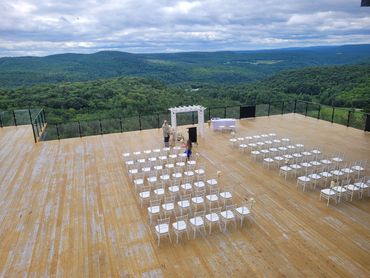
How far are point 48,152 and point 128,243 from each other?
8886 mm

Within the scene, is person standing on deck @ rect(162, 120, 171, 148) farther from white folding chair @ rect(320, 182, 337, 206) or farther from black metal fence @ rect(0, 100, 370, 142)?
white folding chair @ rect(320, 182, 337, 206)

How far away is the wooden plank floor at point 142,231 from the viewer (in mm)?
6047

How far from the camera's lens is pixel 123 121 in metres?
18.2

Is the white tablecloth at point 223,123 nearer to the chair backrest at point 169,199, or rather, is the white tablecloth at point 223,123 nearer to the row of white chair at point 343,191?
the row of white chair at point 343,191

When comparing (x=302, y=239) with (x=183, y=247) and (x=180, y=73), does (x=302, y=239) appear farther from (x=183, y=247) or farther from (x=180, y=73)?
(x=180, y=73)

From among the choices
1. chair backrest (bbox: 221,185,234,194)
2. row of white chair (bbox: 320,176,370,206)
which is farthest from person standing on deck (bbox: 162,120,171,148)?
row of white chair (bbox: 320,176,370,206)

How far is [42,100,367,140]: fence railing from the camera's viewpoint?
1708cm

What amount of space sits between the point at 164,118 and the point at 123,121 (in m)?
2.73

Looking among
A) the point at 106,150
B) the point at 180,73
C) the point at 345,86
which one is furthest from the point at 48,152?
the point at 180,73

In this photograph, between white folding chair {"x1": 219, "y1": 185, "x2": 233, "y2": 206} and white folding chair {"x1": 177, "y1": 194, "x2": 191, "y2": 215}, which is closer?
white folding chair {"x1": 177, "y1": 194, "x2": 191, "y2": 215}

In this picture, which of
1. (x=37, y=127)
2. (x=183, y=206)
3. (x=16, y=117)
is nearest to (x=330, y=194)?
(x=183, y=206)

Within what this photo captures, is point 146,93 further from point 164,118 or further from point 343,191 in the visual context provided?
point 343,191

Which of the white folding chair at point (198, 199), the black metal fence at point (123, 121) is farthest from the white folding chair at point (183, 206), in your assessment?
the black metal fence at point (123, 121)

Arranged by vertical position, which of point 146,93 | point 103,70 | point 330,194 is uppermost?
point 330,194
